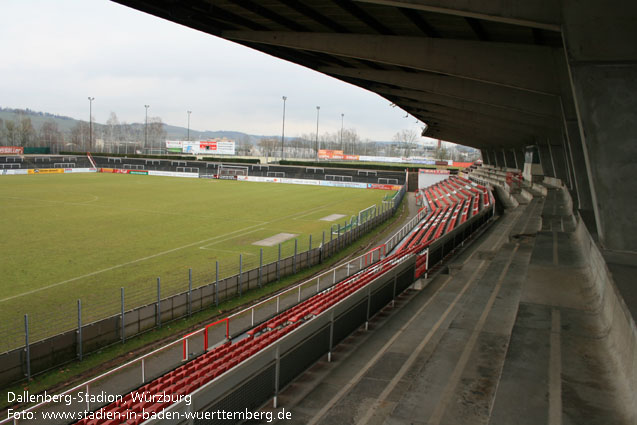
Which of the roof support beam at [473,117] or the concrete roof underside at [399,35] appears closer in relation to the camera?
the concrete roof underside at [399,35]

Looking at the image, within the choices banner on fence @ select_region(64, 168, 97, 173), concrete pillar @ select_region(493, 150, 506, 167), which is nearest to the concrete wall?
concrete pillar @ select_region(493, 150, 506, 167)

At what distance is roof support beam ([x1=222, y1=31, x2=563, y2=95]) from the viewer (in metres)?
10.9

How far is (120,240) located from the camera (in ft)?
83.7

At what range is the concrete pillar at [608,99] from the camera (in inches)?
249

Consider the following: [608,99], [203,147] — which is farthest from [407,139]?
[608,99]

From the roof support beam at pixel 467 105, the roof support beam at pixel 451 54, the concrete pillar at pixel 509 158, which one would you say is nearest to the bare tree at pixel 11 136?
the concrete pillar at pixel 509 158

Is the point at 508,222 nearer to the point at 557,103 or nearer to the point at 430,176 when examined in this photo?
the point at 557,103

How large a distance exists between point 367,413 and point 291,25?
32.6 feet

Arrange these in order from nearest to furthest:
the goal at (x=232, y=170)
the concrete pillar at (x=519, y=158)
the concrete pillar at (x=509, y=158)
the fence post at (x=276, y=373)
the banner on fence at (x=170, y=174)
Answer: the fence post at (x=276, y=373) → the concrete pillar at (x=519, y=158) → the concrete pillar at (x=509, y=158) → the goal at (x=232, y=170) → the banner on fence at (x=170, y=174)

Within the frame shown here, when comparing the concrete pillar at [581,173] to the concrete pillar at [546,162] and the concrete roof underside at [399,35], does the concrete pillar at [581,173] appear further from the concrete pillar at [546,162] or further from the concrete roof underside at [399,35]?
the concrete pillar at [546,162]

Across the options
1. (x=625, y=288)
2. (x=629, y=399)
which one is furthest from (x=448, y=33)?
(x=629, y=399)

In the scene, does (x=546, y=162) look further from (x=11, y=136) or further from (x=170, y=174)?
(x=11, y=136)

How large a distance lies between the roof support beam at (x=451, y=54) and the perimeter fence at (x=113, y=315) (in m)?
7.64

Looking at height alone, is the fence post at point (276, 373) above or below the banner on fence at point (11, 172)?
below
